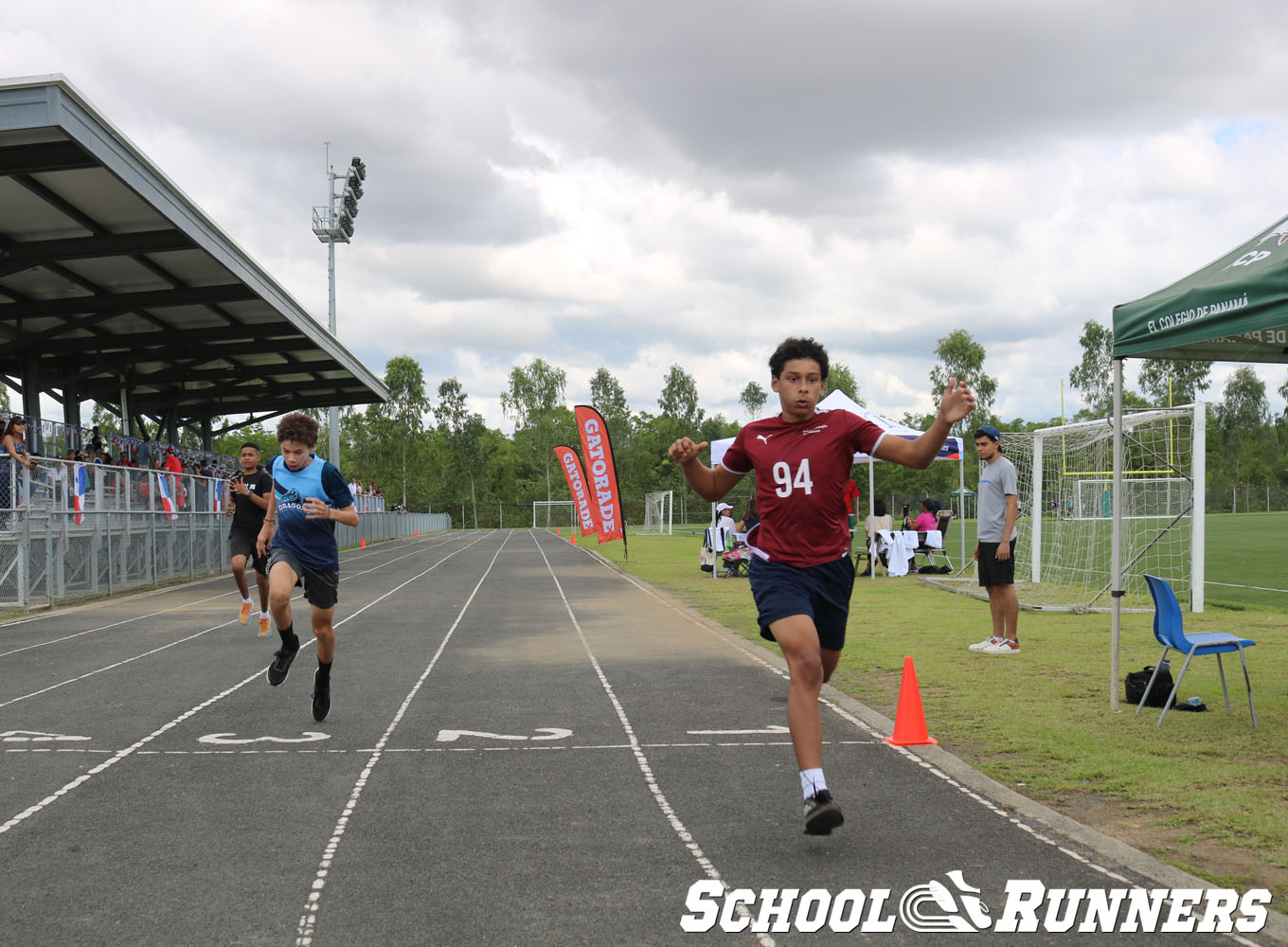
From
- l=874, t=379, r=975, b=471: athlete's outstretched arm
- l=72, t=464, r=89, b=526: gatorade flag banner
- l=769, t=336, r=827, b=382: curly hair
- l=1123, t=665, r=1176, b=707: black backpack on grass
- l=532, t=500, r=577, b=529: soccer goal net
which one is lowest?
l=532, t=500, r=577, b=529: soccer goal net

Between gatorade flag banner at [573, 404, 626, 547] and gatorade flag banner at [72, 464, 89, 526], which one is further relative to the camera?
gatorade flag banner at [573, 404, 626, 547]

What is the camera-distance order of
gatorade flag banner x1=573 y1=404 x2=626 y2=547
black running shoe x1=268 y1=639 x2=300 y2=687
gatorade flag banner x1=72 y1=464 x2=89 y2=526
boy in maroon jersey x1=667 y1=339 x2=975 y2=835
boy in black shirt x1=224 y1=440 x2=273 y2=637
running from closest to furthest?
boy in maroon jersey x1=667 y1=339 x2=975 y2=835, black running shoe x1=268 y1=639 x2=300 y2=687, boy in black shirt x1=224 y1=440 x2=273 y2=637, gatorade flag banner x1=72 y1=464 x2=89 y2=526, gatorade flag banner x1=573 y1=404 x2=626 y2=547

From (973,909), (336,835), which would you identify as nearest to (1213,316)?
(973,909)

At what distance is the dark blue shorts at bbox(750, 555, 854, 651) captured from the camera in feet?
14.9

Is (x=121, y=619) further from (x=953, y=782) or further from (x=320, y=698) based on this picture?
(x=953, y=782)

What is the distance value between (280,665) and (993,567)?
6.11 m

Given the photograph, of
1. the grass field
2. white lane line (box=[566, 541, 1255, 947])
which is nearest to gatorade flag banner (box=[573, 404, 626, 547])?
the grass field

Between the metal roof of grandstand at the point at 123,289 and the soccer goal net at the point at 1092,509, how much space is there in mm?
15307

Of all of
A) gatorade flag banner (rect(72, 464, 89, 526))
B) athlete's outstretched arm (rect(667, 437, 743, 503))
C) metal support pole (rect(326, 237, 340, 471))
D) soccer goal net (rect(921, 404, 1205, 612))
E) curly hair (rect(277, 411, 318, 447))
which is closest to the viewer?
athlete's outstretched arm (rect(667, 437, 743, 503))

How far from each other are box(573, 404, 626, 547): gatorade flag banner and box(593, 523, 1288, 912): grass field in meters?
11.8

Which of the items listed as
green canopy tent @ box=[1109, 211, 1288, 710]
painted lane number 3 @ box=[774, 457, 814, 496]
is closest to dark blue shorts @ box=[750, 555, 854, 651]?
painted lane number 3 @ box=[774, 457, 814, 496]

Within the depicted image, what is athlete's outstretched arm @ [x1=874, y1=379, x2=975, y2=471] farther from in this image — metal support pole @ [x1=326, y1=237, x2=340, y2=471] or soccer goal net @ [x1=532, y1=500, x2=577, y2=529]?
soccer goal net @ [x1=532, y1=500, x2=577, y2=529]

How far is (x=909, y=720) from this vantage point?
6258 millimetres

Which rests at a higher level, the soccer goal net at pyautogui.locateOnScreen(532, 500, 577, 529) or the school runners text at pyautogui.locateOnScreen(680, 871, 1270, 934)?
the school runners text at pyautogui.locateOnScreen(680, 871, 1270, 934)
